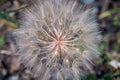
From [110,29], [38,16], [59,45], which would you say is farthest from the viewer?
[110,29]

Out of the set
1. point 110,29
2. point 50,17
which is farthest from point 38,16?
point 110,29

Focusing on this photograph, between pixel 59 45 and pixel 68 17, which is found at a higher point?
pixel 68 17

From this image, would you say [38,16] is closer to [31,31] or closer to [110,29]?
[31,31]

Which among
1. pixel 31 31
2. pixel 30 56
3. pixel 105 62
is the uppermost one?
pixel 31 31

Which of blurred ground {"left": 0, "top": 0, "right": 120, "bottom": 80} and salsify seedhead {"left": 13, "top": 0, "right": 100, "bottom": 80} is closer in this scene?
salsify seedhead {"left": 13, "top": 0, "right": 100, "bottom": 80}
